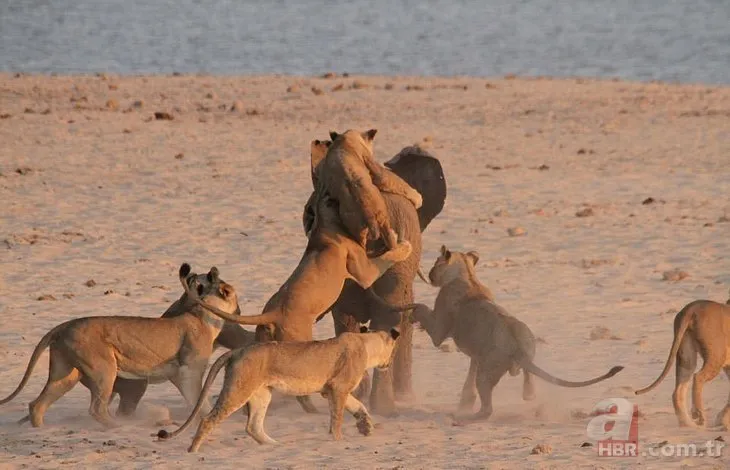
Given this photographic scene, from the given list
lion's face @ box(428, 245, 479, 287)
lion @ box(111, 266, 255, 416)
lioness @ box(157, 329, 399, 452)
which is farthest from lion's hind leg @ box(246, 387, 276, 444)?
lion's face @ box(428, 245, 479, 287)

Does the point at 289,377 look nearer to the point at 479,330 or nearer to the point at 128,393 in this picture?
the point at 128,393

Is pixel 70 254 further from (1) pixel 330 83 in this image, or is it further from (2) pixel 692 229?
(1) pixel 330 83

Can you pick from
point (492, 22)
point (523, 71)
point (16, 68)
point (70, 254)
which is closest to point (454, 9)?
point (492, 22)

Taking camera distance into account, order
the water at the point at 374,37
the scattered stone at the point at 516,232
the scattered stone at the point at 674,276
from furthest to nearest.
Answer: the water at the point at 374,37
the scattered stone at the point at 516,232
the scattered stone at the point at 674,276

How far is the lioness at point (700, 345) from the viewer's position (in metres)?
10.7

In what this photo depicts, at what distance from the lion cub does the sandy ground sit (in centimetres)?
133

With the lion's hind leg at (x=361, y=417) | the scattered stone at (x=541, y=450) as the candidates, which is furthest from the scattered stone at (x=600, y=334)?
the scattered stone at (x=541, y=450)

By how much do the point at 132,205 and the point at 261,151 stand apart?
4.35m

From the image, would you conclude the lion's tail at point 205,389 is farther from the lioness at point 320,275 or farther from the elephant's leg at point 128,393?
the elephant's leg at point 128,393

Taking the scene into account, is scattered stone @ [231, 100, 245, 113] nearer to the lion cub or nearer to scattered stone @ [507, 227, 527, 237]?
scattered stone @ [507, 227, 527, 237]

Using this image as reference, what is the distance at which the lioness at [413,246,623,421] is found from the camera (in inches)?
433

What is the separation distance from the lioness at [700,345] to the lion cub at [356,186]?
2021 mm

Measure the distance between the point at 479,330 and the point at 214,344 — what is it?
1850 millimetres

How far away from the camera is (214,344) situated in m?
11.3
